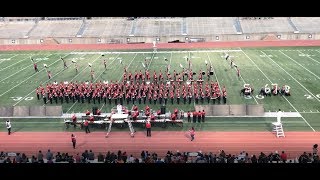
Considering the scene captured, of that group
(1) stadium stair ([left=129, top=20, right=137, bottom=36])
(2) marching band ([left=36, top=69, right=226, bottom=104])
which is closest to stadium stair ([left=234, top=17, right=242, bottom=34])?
(1) stadium stair ([left=129, top=20, right=137, bottom=36])

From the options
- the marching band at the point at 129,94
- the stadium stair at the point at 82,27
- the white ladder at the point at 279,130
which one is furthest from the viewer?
the stadium stair at the point at 82,27

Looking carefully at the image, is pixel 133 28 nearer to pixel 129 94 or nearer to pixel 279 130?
pixel 129 94

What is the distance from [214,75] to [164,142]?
40.7 feet

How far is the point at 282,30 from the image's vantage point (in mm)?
49219

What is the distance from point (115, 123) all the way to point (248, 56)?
2078 cm

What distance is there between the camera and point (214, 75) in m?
28.3

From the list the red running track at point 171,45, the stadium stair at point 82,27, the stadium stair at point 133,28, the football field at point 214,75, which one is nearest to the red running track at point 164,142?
the football field at point 214,75

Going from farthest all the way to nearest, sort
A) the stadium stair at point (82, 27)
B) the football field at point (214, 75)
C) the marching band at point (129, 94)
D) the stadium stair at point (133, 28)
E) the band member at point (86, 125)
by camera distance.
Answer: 1. the stadium stair at point (82, 27)
2. the stadium stair at point (133, 28)
3. the marching band at point (129, 94)
4. the football field at point (214, 75)
5. the band member at point (86, 125)

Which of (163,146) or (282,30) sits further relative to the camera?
(282,30)

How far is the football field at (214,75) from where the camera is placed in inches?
766

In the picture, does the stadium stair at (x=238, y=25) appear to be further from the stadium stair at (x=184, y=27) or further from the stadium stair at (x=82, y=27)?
the stadium stair at (x=82, y=27)

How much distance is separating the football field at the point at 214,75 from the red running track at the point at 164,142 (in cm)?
96
